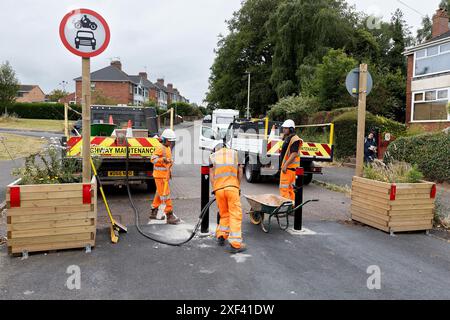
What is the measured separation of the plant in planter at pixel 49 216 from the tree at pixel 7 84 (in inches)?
1558

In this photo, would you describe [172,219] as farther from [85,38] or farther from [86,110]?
[85,38]

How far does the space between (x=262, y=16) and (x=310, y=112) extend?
24.1 metres

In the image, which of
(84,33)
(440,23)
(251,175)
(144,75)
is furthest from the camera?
(144,75)

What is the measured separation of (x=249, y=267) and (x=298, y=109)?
20.0m

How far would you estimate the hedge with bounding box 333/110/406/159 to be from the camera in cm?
1742

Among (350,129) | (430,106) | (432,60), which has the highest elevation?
(432,60)

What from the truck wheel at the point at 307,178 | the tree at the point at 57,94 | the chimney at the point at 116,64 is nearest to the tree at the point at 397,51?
the truck wheel at the point at 307,178

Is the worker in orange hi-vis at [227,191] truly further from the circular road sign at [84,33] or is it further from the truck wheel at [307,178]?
the truck wheel at [307,178]

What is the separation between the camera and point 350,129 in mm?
17531

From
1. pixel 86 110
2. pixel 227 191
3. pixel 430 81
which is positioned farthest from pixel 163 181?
pixel 430 81

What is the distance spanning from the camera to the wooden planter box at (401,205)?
6.40 metres

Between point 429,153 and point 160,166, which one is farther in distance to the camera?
point 429,153

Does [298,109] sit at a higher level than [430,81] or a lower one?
lower
